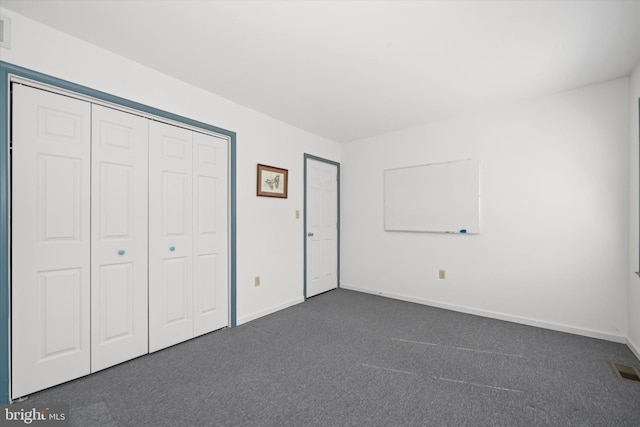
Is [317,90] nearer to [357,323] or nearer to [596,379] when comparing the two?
[357,323]

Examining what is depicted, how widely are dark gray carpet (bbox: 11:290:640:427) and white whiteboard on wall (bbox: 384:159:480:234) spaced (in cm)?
132

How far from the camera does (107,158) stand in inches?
86.2

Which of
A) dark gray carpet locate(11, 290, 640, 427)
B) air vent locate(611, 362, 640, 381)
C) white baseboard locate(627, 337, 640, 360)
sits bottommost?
dark gray carpet locate(11, 290, 640, 427)

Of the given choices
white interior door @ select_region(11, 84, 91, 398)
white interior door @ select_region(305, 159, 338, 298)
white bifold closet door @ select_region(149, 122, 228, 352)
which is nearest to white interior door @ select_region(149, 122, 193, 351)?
white bifold closet door @ select_region(149, 122, 228, 352)

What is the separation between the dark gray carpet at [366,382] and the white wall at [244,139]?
2.61 ft

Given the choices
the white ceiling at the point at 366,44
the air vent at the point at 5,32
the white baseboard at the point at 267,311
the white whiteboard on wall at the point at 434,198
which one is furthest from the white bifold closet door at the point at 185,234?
the white whiteboard on wall at the point at 434,198

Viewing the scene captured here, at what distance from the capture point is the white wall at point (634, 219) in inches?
94.0

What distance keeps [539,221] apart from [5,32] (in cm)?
471

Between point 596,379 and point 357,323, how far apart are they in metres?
1.96

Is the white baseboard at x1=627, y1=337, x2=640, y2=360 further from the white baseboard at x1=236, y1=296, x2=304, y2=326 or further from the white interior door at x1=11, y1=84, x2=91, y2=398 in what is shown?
the white interior door at x1=11, y1=84, x2=91, y2=398

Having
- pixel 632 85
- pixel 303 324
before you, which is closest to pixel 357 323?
pixel 303 324

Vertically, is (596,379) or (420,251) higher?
(420,251)

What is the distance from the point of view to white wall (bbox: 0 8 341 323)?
1916 mm

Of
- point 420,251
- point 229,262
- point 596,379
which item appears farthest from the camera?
point 420,251
